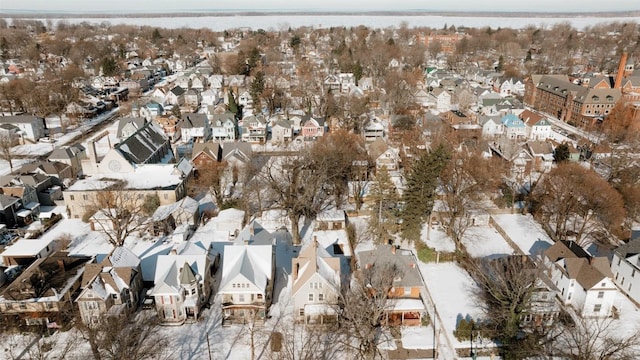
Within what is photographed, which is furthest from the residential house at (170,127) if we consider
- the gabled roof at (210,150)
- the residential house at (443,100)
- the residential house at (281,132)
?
the residential house at (443,100)

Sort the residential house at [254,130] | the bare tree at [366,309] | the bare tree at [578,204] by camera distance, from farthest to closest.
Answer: the residential house at [254,130]
the bare tree at [578,204]
the bare tree at [366,309]

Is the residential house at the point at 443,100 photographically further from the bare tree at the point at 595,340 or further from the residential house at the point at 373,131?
the bare tree at the point at 595,340

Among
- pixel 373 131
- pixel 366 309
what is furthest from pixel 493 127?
pixel 366 309

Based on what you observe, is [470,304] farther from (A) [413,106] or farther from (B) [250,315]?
(A) [413,106]

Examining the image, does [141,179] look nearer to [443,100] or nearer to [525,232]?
[525,232]

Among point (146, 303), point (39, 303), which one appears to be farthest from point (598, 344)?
point (39, 303)
